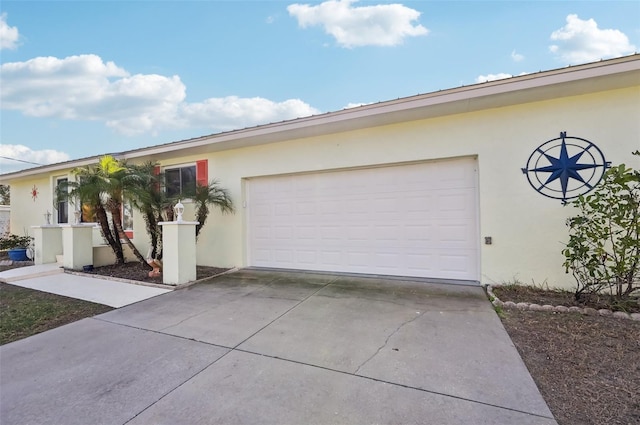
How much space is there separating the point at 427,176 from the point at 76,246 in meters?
8.65

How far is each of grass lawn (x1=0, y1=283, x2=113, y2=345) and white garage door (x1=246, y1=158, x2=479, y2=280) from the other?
3.48 metres

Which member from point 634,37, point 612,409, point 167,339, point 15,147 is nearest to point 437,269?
point 612,409

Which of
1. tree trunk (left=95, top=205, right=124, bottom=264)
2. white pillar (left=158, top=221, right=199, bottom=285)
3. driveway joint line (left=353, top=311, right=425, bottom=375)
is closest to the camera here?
driveway joint line (left=353, top=311, right=425, bottom=375)

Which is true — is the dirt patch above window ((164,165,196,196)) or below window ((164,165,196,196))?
below

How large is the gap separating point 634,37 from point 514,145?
9.00 ft

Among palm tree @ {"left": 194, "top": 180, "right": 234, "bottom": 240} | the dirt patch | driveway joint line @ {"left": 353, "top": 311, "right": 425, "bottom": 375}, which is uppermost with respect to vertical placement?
palm tree @ {"left": 194, "top": 180, "right": 234, "bottom": 240}

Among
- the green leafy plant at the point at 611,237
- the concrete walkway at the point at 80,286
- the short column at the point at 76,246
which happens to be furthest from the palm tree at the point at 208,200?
the green leafy plant at the point at 611,237

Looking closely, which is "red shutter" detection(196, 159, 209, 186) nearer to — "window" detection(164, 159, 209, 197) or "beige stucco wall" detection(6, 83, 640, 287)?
"window" detection(164, 159, 209, 197)

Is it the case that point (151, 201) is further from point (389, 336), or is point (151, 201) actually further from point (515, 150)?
point (515, 150)

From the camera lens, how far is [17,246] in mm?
9906

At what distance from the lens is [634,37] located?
4.86m

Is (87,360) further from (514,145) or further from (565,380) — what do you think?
(514,145)

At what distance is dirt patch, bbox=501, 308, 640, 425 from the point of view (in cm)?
199

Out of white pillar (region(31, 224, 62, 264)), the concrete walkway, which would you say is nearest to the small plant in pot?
white pillar (region(31, 224, 62, 264))
